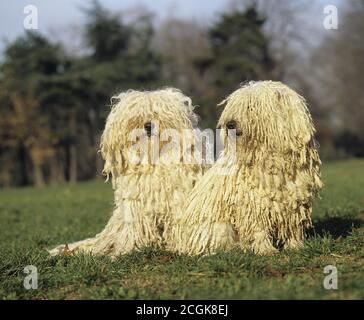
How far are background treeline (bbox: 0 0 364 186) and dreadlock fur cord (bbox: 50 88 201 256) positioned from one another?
24.2m

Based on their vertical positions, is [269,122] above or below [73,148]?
above

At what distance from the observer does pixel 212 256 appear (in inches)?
219

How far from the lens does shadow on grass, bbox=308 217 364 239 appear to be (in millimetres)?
6617

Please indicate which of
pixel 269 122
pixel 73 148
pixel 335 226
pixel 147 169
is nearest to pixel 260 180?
pixel 269 122

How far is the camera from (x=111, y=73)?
3369 centimetres

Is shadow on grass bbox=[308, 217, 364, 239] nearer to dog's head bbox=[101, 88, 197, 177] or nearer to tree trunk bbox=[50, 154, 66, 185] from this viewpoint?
dog's head bbox=[101, 88, 197, 177]

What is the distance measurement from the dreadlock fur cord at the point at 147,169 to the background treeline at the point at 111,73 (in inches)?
952

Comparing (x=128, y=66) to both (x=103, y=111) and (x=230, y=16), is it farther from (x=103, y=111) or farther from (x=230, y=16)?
(x=230, y=16)

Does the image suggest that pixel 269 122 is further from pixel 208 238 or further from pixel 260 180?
pixel 208 238

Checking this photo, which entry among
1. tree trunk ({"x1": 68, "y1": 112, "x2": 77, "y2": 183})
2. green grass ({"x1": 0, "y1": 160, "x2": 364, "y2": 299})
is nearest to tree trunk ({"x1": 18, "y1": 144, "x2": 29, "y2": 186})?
tree trunk ({"x1": 68, "y1": 112, "x2": 77, "y2": 183})

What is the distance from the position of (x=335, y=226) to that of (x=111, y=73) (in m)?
27.7

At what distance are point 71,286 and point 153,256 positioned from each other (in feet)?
3.58

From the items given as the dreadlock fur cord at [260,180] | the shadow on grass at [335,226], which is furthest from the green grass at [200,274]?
the dreadlock fur cord at [260,180]

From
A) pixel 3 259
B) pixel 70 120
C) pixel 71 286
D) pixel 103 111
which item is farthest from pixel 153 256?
pixel 70 120
